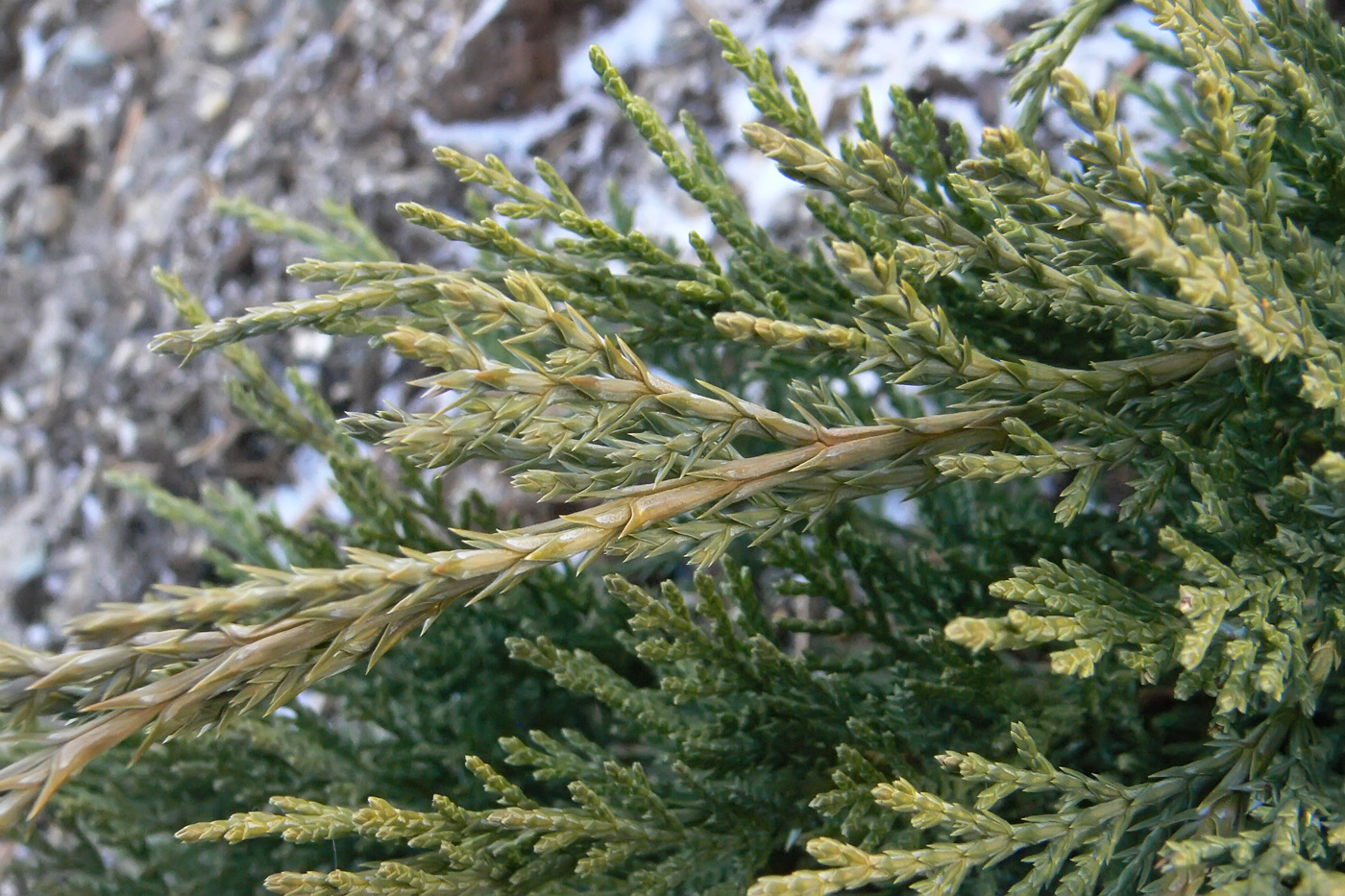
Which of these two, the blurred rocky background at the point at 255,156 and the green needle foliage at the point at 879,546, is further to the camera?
the blurred rocky background at the point at 255,156

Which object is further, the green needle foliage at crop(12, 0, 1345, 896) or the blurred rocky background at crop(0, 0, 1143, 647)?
the blurred rocky background at crop(0, 0, 1143, 647)

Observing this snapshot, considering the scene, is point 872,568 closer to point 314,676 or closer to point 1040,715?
point 1040,715

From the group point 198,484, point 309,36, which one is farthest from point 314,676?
point 309,36

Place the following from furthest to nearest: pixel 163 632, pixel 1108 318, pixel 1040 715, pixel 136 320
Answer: pixel 136 320 < pixel 1040 715 < pixel 1108 318 < pixel 163 632
